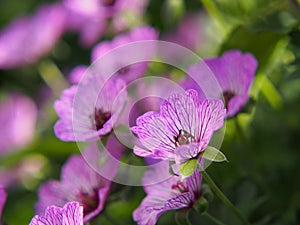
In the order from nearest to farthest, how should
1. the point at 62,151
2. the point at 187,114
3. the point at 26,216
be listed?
1. the point at 187,114
2. the point at 26,216
3. the point at 62,151

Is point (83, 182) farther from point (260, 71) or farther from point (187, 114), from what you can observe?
point (260, 71)

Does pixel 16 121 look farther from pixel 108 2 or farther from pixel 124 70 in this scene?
pixel 124 70

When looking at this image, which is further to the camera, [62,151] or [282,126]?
[62,151]

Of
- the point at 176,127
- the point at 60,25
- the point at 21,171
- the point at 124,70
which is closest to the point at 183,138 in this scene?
the point at 176,127

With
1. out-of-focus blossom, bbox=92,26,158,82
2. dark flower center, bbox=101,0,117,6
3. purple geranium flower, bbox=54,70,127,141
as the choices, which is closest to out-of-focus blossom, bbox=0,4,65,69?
dark flower center, bbox=101,0,117,6

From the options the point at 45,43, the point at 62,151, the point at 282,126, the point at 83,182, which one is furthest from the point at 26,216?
the point at 45,43

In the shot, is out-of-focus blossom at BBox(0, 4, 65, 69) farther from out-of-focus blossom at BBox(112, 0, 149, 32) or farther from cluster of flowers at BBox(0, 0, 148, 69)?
out-of-focus blossom at BBox(112, 0, 149, 32)
